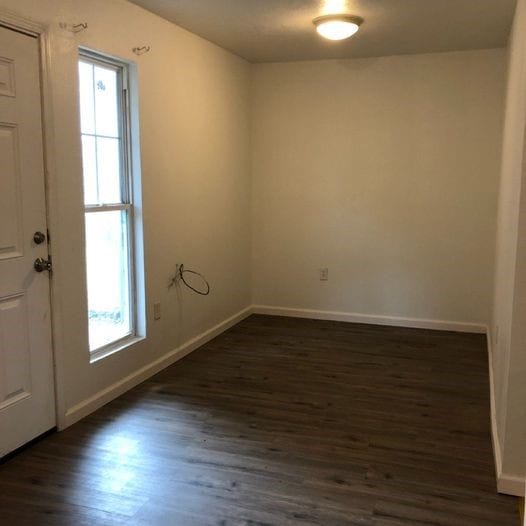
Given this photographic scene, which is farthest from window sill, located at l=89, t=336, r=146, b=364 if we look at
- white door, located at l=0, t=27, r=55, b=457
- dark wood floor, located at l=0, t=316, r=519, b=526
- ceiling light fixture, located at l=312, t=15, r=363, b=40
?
ceiling light fixture, located at l=312, t=15, r=363, b=40

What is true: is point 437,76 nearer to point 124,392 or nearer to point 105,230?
point 105,230

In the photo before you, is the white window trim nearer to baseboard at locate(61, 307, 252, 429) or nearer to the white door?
baseboard at locate(61, 307, 252, 429)

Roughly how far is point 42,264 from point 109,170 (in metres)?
0.91

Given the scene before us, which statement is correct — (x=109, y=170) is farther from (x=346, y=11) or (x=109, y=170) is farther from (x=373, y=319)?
(x=373, y=319)

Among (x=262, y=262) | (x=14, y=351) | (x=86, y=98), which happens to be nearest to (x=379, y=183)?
(x=262, y=262)

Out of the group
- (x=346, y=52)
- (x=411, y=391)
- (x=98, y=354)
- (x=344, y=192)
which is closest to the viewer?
(x=98, y=354)

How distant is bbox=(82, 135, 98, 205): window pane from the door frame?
1.23ft

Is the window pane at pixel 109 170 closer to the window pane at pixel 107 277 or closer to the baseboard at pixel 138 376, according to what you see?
the window pane at pixel 107 277

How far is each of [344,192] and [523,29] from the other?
2.66 metres

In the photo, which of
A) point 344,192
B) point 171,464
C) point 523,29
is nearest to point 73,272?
point 171,464

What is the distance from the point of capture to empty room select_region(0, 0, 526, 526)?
8.48 feet

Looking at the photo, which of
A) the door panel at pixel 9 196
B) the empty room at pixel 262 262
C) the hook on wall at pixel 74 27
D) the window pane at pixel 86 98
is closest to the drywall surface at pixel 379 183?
the empty room at pixel 262 262

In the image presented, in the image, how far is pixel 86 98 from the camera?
3.32 metres

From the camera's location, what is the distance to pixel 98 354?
3467mm
